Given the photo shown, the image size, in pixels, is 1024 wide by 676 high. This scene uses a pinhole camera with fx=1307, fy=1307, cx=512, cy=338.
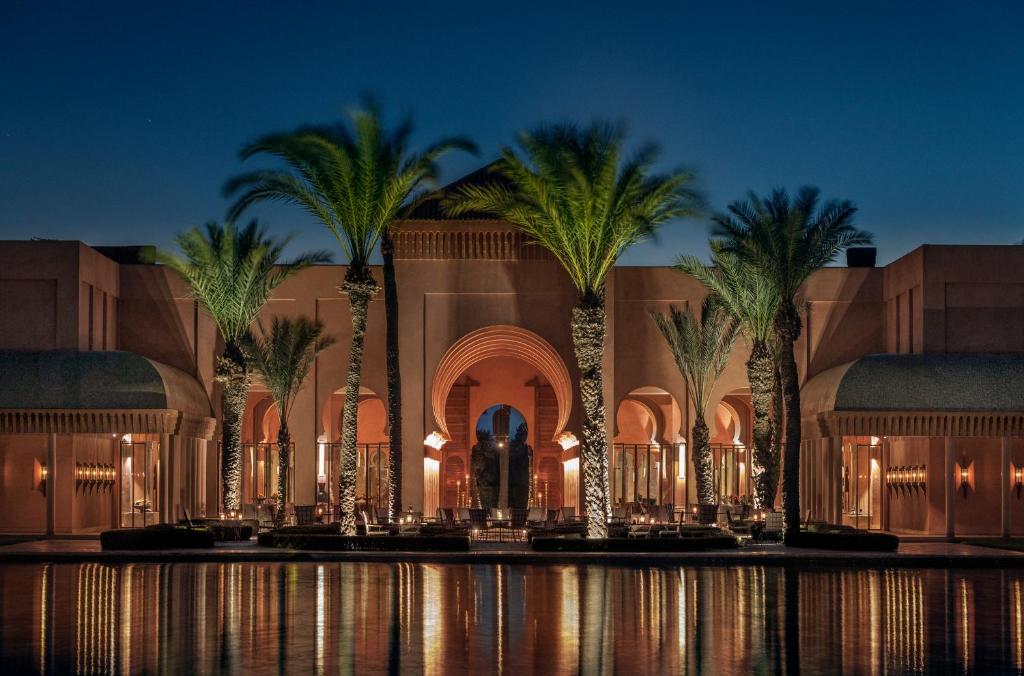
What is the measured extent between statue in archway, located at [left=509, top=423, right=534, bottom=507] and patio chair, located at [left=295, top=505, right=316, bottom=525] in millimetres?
24016

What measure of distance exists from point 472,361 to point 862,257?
13.2m

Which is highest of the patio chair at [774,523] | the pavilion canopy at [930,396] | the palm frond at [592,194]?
the palm frond at [592,194]

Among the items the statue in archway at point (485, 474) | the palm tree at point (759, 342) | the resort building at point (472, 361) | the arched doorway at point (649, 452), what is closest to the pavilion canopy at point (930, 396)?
the resort building at point (472, 361)

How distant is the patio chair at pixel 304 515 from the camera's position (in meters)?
31.7

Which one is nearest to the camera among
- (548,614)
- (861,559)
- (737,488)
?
(548,614)

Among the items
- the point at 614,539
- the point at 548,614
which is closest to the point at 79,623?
the point at 548,614

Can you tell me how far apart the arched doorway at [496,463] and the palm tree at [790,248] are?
54.7ft

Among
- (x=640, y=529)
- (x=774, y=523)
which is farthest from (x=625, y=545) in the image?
(x=774, y=523)

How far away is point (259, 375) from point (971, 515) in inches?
822

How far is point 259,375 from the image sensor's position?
129 feet

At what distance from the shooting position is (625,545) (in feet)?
89.9

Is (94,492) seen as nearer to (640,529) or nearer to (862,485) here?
(640,529)

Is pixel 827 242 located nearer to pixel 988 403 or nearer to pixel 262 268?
pixel 988 403

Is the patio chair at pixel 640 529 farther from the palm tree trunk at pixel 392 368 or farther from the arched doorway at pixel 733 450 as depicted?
the arched doorway at pixel 733 450
